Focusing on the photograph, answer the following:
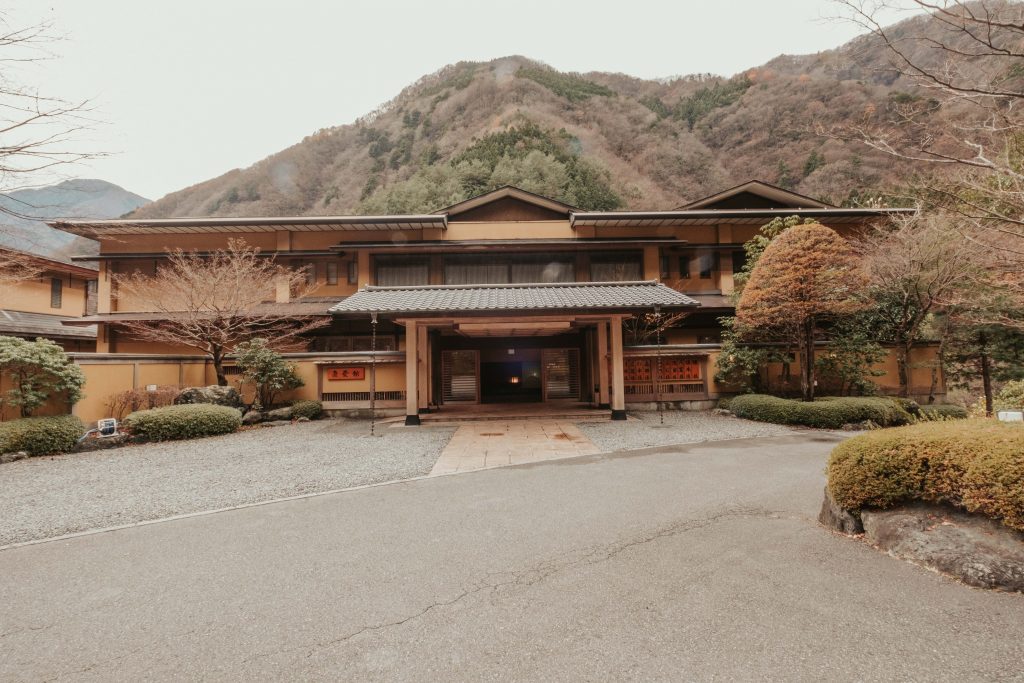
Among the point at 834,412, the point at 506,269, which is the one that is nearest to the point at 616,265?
the point at 506,269

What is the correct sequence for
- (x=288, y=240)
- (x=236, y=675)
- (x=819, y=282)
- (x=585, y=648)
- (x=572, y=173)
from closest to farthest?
(x=236, y=675)
(x=585, y=648)
(x=819, y=282)
(x=288, y=240)
(x=572, y=173)

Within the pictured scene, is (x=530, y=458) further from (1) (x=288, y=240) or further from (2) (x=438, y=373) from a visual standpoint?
(1) (x=288, y=240)

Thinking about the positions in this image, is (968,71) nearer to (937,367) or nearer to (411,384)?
(411,384)

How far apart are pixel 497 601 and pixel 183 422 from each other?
10.9m

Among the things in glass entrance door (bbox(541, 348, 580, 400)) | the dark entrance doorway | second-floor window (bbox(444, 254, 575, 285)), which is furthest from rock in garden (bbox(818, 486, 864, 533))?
second-floor window (bbox(444, 254, 575, 285))

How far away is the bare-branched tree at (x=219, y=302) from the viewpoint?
558 inches

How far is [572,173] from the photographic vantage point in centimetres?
3597

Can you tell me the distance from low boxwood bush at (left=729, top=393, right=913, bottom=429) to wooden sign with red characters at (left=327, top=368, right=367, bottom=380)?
12.3 m

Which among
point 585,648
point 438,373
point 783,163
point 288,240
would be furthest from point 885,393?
point 783,163

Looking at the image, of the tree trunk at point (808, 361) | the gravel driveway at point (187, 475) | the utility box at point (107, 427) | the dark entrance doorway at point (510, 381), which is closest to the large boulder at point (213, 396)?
the utility box at point (107, 427)

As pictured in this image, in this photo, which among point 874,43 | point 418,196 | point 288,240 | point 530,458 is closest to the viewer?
point 874,43

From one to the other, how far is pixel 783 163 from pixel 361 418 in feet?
137

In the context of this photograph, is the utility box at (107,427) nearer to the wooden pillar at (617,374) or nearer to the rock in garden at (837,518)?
the wooden pillar at (617,374)

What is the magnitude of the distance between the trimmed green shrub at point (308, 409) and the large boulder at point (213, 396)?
58.9 inches
